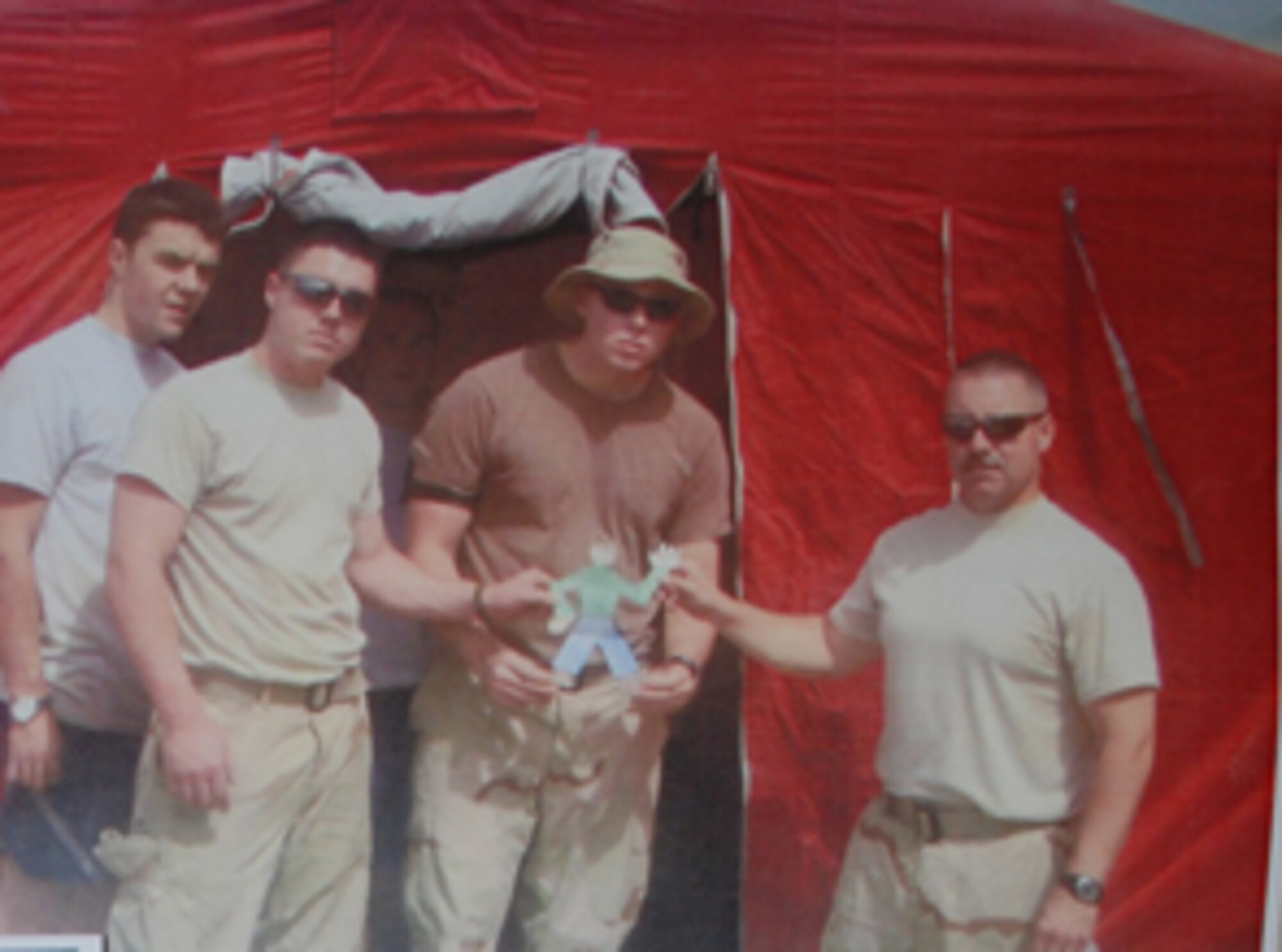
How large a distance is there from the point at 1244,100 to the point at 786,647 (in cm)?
143

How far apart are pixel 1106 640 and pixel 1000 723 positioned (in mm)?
241

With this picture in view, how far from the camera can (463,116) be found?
245cm

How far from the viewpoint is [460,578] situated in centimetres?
239

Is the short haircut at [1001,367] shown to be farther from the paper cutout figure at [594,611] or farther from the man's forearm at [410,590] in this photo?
the man's forearm at [410,590]

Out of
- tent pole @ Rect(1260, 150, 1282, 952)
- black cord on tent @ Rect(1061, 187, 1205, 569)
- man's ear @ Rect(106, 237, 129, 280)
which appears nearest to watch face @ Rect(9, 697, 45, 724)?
man's ear @ Rect(106, 237, 129, 280)

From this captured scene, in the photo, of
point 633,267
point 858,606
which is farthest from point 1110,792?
point 633,267

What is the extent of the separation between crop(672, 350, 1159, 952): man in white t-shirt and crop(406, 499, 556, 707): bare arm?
0.66m

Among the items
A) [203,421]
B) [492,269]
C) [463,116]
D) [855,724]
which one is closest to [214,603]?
[203,421]

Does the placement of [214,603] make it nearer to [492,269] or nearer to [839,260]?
[492,269]

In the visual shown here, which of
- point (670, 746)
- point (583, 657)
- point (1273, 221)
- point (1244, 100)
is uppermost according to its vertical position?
point (1244, 100)

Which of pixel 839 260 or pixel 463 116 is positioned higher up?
pixel 463 116

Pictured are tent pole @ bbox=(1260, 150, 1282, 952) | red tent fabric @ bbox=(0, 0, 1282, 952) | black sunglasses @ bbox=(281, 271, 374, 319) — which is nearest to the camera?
black sunglasses @ bbox=(281, 271, 374, 319)

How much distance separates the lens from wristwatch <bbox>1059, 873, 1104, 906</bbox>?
86.7 inches

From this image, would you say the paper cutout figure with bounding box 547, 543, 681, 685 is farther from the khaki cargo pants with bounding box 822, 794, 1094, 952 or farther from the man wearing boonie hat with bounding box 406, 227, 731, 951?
the khaki cargo pants with bounding box 822, 794, 1094, 952
